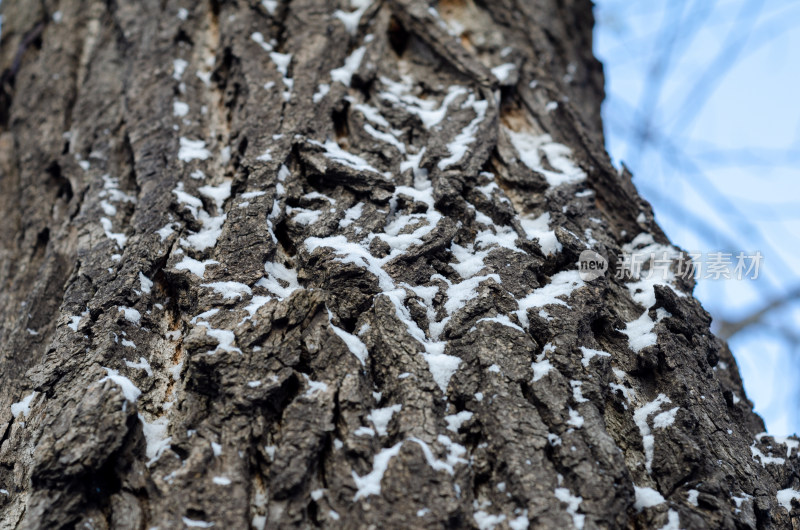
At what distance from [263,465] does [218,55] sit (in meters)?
2.06

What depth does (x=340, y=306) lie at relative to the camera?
1.79 m

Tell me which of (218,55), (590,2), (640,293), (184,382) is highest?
(590,2)

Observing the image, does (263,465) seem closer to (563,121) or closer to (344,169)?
(344,169)

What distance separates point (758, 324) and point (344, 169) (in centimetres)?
462

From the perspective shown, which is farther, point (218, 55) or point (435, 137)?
point (218, 55)

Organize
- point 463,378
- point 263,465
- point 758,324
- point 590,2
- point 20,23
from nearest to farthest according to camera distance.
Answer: point 263,465 → point 463,378 → point 20,23 → point 590,2 → point 758,324

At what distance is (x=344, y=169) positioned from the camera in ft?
7.06

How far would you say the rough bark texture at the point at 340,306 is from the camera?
146cm

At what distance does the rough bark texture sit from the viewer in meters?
1.46

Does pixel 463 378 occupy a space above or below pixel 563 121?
below

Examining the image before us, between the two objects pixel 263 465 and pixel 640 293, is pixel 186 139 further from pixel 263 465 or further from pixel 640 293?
pixel 640 293

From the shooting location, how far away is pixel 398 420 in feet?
5.01

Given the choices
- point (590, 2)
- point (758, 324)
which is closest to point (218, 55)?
point (590, 2)

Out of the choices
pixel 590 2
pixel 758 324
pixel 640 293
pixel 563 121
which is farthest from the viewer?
pixel 758 324
